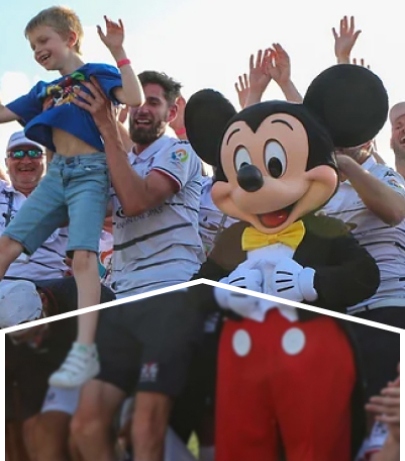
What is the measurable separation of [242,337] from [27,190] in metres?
2.23

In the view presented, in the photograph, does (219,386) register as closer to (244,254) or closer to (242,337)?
(242,337)

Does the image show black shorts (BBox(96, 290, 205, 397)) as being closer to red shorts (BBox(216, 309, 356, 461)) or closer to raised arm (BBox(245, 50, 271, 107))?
red shorts (BBox(216, 309, 356, 461))

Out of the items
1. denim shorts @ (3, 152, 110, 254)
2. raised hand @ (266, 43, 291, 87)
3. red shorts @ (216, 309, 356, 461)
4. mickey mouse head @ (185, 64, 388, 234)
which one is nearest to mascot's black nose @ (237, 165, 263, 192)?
mickey mouse head @ (185, 64, 388, 234)

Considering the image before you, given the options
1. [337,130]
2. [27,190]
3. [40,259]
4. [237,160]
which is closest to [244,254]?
[237,160]

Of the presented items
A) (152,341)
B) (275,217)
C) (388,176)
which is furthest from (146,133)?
(152,341)

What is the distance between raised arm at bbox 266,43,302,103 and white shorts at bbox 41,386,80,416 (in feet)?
5.89

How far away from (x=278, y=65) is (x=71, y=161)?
722 millimetres

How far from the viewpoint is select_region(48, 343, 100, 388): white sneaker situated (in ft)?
3.08

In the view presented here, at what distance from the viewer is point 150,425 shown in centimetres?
98

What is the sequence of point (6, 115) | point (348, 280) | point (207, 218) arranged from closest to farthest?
Answer: 1. point (348, 280)
2. point (6, 115)
3. point (207, 218)

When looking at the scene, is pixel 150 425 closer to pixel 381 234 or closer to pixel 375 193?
pixel 375 193

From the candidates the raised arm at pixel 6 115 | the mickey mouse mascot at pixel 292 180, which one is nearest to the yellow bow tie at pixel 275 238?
the mickey mouse mascot at pixel 292 180

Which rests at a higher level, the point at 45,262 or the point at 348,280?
the point at 45,262

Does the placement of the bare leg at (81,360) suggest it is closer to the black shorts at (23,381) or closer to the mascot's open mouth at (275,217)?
the black shorts at (23,381)
